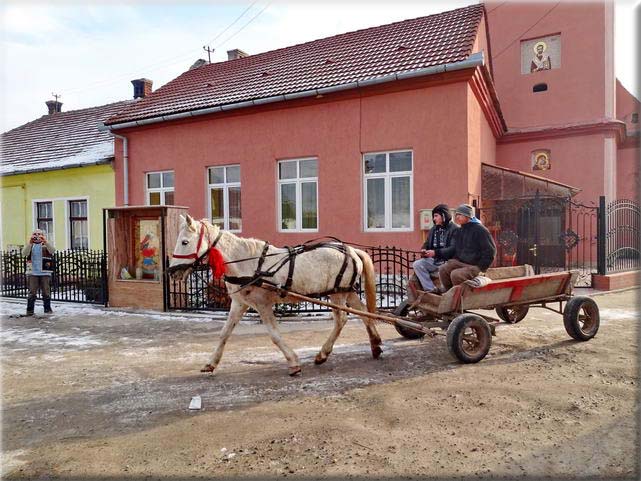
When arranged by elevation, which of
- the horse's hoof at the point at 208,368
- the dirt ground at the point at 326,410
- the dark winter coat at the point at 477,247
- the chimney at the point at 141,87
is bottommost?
the dirt ground at the point at 326,410

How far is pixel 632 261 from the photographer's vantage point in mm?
12117

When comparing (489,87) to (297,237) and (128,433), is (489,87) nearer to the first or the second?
(297,237)

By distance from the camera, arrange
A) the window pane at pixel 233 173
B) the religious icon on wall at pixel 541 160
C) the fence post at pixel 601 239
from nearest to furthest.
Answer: the fence post at pixel 601 239 < the window pane at pixel 233 173 < the religious icon on wall at pixel 541 160

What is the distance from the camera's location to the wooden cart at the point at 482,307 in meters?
5.45

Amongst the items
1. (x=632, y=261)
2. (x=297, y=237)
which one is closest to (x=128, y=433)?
(x=297, y=237)

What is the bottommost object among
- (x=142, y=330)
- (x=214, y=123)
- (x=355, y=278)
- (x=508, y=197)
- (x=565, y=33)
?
(x=142, y=330)

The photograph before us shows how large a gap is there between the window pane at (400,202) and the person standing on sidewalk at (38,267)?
25.2 feet

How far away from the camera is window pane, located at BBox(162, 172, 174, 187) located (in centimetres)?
1448

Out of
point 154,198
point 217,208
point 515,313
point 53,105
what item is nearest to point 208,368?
point 515,313

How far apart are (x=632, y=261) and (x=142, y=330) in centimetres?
1191

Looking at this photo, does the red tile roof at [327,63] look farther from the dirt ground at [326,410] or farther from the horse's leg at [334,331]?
the dirt ground at [326,410]

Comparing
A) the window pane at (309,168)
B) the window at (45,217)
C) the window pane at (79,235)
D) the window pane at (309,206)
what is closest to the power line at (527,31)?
the window pane at (309,168)

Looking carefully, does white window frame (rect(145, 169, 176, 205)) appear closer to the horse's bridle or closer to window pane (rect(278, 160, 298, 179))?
window pane (rect(278, 160, 298, 179))

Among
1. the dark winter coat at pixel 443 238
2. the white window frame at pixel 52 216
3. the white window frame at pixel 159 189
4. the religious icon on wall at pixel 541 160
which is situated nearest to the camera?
the dark winter coat at pixel 443 238
